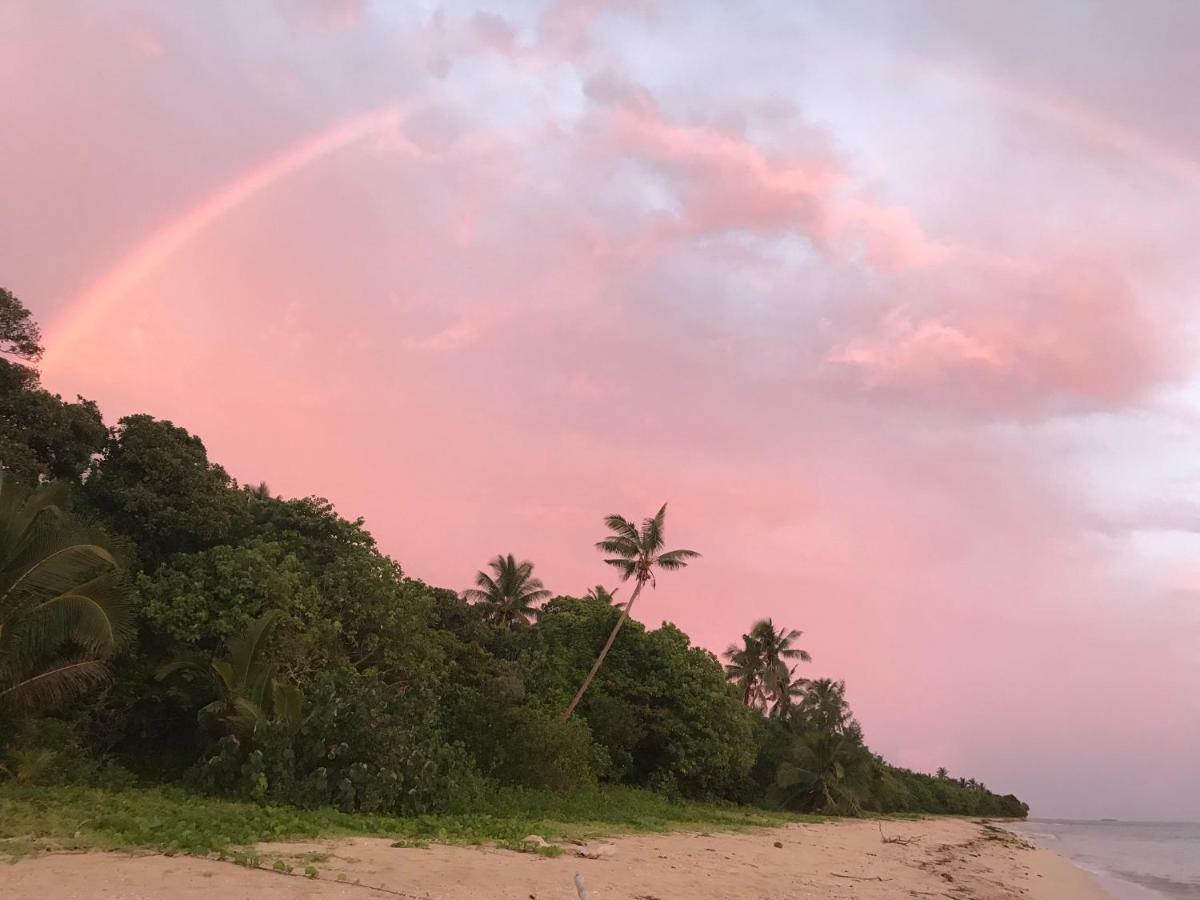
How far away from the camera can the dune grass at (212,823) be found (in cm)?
1001

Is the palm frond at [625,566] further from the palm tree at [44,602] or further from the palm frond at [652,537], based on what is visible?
the palm tree at [44,602]

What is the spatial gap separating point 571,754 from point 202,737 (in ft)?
36.6

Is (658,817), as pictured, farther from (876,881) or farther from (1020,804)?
(1020,804)

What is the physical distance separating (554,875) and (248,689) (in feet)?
35.2

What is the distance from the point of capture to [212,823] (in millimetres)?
11664

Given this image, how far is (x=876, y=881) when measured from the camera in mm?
15102

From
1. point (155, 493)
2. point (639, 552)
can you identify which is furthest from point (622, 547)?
point (155, 493)

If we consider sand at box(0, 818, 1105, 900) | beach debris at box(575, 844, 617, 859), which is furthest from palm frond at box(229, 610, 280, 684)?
beach debris at box(575, 844, 617, 859)

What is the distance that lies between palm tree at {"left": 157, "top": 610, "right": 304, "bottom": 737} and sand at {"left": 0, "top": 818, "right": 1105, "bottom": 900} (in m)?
6.25

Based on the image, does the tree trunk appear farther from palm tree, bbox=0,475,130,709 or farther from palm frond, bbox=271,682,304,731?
palm tree, bbox=0,475,130,709

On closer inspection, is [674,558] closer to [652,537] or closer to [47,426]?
[652,537]

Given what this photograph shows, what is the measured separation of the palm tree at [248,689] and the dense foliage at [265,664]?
0.18ft

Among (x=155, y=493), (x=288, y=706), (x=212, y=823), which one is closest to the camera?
(x=212, y=823)

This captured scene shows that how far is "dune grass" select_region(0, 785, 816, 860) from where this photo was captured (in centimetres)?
1001
